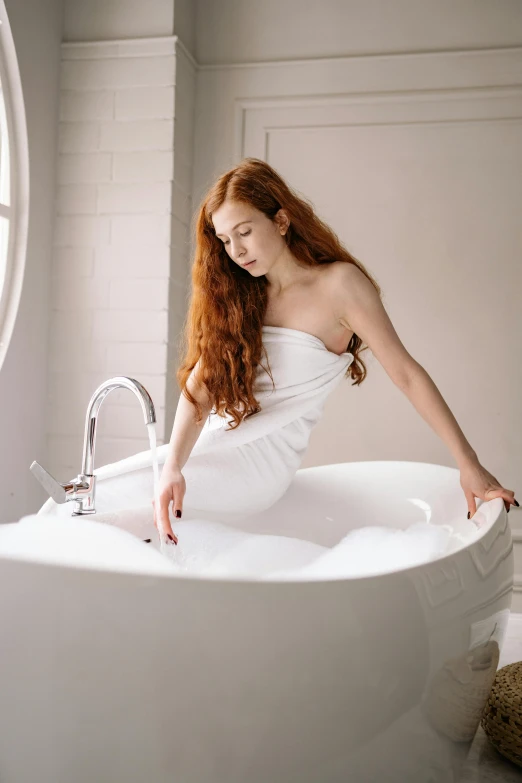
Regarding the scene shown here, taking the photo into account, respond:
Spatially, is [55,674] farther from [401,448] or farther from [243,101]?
[243,101]

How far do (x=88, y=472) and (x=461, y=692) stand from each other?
37.7 inches

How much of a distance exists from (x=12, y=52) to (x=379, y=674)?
2579 millimetres

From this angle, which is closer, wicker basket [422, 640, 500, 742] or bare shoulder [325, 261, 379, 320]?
wicker basket [422, 640, 500, 742]

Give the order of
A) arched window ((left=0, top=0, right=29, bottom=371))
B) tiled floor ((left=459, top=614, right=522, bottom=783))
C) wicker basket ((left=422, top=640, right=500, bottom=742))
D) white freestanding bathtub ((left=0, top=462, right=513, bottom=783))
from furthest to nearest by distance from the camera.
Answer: arched window ((left=0, top=0, right=29, bottom=371)) → tiled floor ((left=459, top=614, right=522, bottom=783)) → wicker basket ((left=422, top=640, right=500, bottom=742)) → white freestanding bathtub ((left=0, top=462, right=513, bottom=783))

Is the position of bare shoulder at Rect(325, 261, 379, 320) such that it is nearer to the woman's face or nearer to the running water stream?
the woman's face

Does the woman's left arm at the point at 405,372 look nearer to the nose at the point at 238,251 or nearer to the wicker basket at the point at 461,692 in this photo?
the nose at the point at 238,251

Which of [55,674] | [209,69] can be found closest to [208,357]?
[55,674]

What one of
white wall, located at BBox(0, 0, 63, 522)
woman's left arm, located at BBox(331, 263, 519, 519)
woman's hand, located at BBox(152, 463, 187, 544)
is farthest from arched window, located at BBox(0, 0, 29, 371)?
woman's left arm, located at BBox(331, 263, 519, 519)

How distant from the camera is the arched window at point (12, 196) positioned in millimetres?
2852

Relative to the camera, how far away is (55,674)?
1.08 m

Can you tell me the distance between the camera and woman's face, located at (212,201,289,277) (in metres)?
1.93

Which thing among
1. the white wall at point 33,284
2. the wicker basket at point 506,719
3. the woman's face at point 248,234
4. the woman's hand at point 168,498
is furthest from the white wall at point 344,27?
the wicker basket at point 506,719

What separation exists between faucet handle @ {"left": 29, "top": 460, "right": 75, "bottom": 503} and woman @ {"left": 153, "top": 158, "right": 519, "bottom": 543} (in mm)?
273

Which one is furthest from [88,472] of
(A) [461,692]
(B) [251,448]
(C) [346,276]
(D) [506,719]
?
(D) [506,719]
